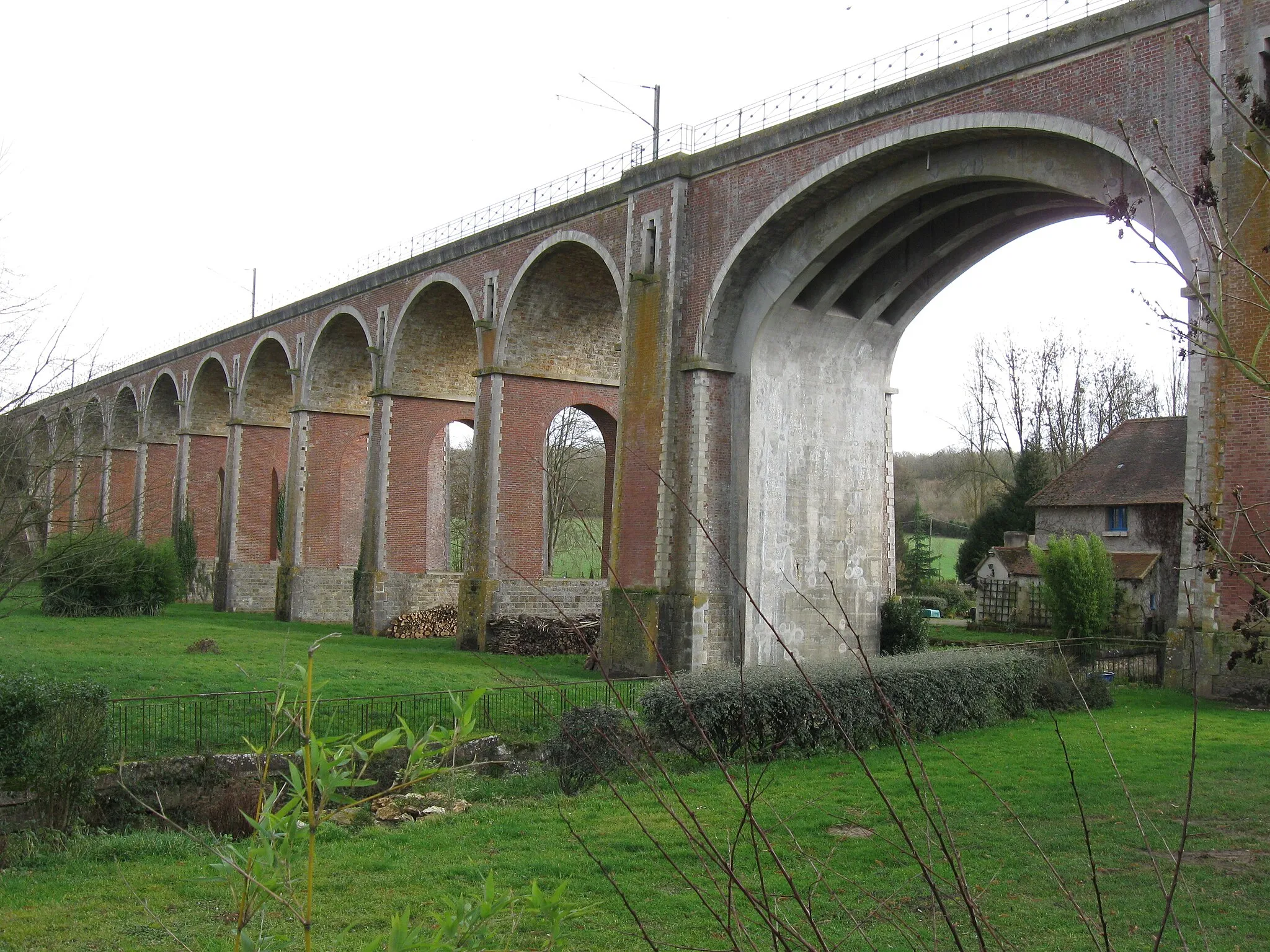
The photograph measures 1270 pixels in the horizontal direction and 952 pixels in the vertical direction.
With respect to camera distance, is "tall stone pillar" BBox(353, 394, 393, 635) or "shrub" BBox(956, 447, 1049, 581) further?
"shrub" BBox(956, 447, 1049, 581)

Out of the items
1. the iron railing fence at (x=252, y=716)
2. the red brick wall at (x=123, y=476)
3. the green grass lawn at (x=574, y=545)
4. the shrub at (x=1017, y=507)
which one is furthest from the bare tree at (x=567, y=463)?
the iron railing fence at (x=252, y=716)

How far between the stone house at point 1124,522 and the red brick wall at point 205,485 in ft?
83.9

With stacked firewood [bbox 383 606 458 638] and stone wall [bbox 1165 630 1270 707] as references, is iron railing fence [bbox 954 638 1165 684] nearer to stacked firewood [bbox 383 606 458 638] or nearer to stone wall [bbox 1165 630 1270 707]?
stone wall [bbox 1165 630 1270 707]

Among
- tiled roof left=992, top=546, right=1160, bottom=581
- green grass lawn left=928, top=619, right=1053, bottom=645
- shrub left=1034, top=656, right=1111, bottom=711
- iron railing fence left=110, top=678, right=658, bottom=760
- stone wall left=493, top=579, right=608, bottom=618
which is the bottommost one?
iron railing fence left=110, top=678, right=658, bottom=760

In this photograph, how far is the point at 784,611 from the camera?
18641mm

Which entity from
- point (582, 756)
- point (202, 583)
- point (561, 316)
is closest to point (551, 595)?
point (561, 316)

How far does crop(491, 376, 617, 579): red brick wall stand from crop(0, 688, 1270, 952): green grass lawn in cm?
1218

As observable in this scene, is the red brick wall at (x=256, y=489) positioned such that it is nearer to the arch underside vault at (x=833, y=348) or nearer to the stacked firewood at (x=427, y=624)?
the stacked firewood at (x=427, y=624)

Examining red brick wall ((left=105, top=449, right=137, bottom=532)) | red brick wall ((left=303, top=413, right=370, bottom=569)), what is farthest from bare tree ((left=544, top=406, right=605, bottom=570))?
red brick wall ((left=105, top=449, right=137, bottom=532))

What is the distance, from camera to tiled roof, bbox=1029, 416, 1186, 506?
94.7 ft

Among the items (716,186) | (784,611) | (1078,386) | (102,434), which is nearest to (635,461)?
(784,611)

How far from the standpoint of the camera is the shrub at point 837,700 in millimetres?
11227

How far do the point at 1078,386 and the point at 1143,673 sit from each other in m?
25.8

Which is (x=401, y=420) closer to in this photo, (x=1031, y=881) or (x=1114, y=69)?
(x=1114, y=69)
